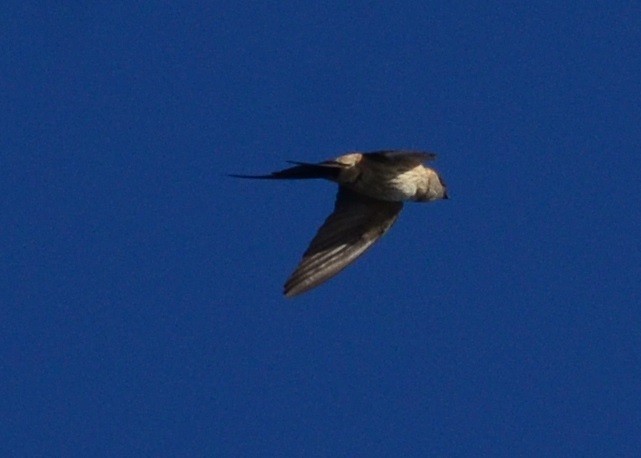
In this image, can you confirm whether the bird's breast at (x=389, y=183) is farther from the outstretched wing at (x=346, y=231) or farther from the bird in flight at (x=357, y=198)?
the outstretched wing at (x=346, y=231)

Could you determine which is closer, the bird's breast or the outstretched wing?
the bird's breast

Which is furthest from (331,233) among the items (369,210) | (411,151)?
(411,151)

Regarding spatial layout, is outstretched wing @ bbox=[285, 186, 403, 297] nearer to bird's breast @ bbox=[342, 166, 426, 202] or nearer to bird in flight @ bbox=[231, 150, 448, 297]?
bird in flight @ bbox=[231, 150, 448, 297]

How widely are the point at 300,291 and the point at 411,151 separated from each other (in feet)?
4.62

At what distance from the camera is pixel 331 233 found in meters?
13.2

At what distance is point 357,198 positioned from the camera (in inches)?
521

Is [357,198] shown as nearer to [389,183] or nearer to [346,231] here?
[346,231]

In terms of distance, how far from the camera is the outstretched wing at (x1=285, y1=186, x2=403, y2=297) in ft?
42.8

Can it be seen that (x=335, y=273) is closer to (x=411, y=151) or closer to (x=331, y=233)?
(x=331, y=233)

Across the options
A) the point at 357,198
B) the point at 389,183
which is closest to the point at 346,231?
the point at 357,198

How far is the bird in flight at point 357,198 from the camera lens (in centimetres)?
1264

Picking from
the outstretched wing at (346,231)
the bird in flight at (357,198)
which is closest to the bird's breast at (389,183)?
the bird in flight at (357,198)

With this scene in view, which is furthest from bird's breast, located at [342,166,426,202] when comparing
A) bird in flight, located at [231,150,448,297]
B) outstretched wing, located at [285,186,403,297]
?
outstretched wing, located at [285,186,403,297]

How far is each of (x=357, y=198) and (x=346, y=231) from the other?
247 millimetres
